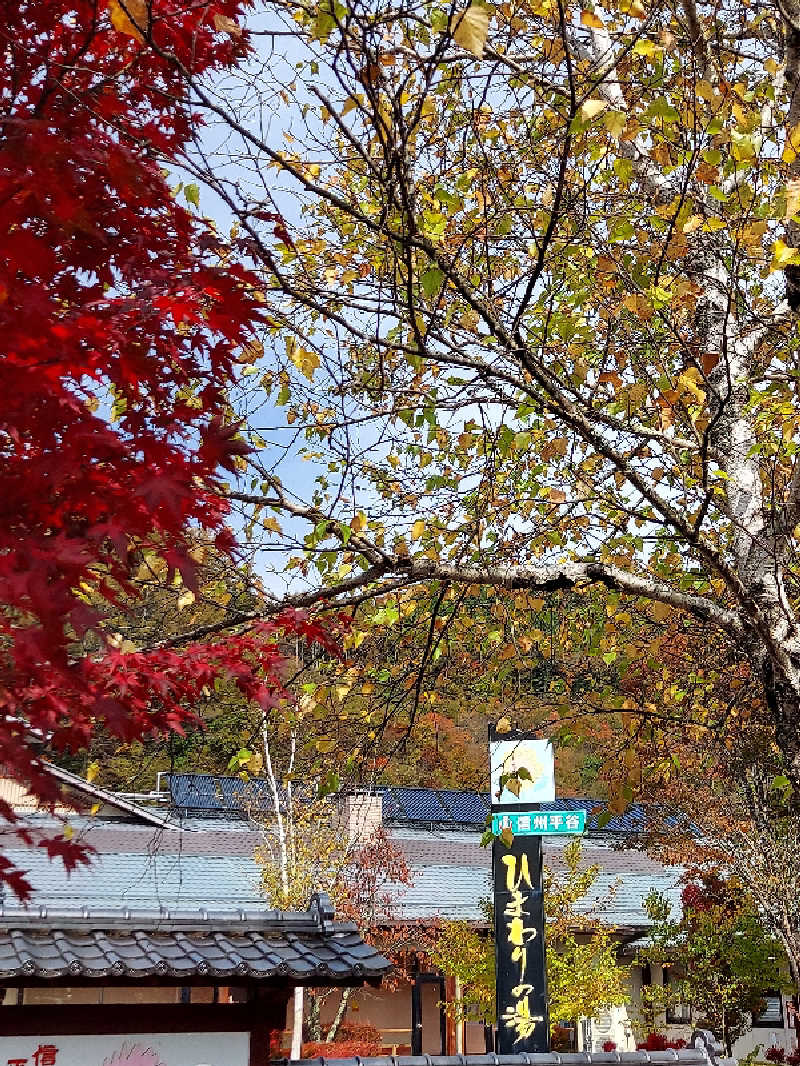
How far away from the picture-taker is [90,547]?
230 cm

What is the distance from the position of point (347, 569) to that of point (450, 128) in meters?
2.03

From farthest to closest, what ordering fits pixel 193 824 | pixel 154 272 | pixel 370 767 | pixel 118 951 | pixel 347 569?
Result: 1. pixel 193 824
2. pixel 118 951
3. pixel 370 767
4. pixel 347 569
5. pixel 154 272

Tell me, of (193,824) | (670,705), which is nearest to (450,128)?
(670,705)

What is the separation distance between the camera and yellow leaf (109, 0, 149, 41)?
2699mm

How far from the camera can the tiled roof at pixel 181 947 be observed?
483 cm

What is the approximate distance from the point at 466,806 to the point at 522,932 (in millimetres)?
11653

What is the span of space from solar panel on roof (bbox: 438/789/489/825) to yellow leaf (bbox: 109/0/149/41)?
2074 centimetres

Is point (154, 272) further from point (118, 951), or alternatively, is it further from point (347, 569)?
point (118, 951)

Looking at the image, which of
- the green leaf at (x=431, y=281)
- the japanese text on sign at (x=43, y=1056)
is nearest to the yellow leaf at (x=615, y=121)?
the green leaf at (x=431, y=281)

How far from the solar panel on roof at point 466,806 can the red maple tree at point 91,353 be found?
2004 centimetres

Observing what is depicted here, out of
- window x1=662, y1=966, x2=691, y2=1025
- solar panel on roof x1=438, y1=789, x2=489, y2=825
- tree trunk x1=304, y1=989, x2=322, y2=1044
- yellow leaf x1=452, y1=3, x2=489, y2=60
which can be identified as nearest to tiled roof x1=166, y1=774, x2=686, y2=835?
solar panel on roof x1=438, y1=789, x2=489, y2=825

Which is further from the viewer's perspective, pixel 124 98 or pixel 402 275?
pixel 402 275

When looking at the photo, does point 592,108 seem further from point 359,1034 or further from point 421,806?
point 421,806

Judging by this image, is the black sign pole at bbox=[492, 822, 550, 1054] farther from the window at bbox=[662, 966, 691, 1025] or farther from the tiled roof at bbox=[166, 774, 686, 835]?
the window at bbox=[662, 966, 691, 1025]
